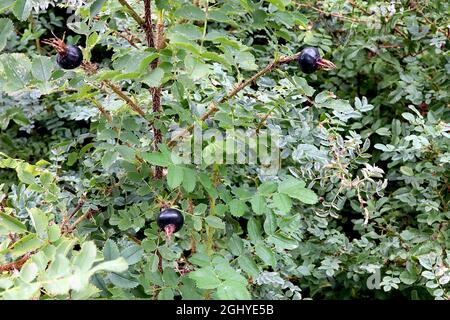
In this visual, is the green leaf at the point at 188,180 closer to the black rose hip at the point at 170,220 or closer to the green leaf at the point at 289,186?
the black rose hip at the point at 170,220

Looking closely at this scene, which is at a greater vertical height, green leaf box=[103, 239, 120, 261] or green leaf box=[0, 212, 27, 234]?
green leaf box=[0, 212, 27, 234]

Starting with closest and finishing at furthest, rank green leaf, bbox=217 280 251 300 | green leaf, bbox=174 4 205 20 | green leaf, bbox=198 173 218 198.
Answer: green leaf, bbox=217 280 251 300, green leaf, bbox=174 4 205 20, green leaf, bbox=198 173 218 198

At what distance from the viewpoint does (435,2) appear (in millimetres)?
2066

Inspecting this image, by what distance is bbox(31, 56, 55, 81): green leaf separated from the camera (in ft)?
3.90

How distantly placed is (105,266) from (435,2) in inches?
66.0

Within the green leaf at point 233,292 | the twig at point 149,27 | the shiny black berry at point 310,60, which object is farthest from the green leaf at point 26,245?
the shiny black berry at point 310,60

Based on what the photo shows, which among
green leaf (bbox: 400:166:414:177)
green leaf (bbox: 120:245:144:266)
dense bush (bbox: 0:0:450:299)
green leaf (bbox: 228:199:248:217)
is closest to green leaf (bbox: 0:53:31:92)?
dense bush (bbox: 0:0:450:299)

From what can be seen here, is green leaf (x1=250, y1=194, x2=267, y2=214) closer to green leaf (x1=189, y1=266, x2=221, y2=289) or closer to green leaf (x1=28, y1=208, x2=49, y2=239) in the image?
green leaf (x1=189, y1=266, x2=221, y2=289)

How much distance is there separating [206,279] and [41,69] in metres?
0.52

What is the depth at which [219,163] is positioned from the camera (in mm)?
1293

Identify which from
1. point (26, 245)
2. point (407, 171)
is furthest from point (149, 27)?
point (407, 171)
